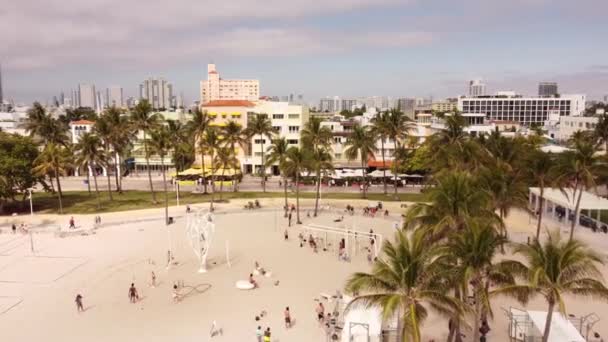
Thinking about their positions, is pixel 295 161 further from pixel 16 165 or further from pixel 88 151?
pixel 16 165

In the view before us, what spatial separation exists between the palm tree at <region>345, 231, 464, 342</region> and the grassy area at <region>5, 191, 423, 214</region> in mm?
41386

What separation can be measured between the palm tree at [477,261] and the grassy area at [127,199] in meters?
39.0

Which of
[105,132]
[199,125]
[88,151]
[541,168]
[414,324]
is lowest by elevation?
[414,324]

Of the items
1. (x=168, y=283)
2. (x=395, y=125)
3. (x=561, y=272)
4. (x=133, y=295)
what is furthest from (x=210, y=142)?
(x=561, y=272)

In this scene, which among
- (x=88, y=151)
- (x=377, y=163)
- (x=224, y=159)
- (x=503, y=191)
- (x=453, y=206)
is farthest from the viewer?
(x=377, y=163)

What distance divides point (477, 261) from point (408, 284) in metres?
3.30

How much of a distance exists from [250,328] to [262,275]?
8.47 m

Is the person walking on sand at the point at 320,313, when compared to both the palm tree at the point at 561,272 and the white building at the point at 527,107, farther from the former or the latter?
the white building at the point at 527,107

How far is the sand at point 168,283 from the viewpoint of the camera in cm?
2572

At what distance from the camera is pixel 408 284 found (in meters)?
16.3

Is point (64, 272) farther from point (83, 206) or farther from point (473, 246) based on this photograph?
point (473, 246)

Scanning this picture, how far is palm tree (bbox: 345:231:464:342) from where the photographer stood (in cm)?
1611

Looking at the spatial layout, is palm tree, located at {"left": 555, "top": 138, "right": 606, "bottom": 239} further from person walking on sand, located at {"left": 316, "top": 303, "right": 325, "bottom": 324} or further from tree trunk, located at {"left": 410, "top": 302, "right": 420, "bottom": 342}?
tree trunk, located at {"left": 410, "top": 302, "right": 420, "bottom": 342}

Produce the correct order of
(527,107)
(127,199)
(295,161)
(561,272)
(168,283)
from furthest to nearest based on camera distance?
(527,107) < (127,199) < (295,161) < (168,283) < (561,272)
